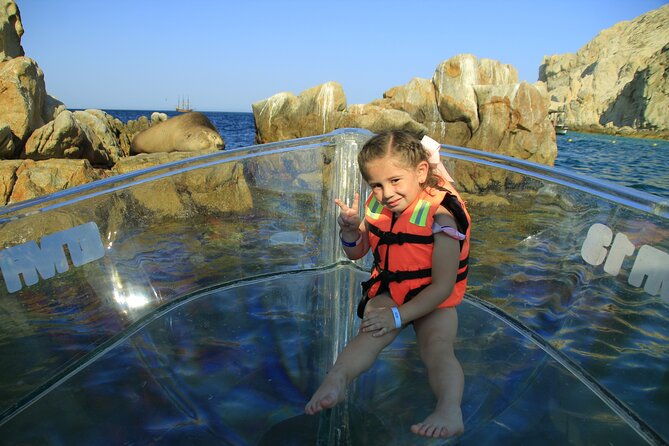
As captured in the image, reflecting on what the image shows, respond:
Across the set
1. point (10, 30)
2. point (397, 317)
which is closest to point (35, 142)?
point (10, 30)

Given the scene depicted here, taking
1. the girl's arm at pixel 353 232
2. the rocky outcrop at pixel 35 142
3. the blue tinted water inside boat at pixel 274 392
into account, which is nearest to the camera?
the blue tinted water inside boat at pixel 274 392

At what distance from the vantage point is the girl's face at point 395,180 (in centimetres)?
158

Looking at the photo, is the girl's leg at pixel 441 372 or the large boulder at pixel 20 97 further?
the large boulder at pixel 20 97

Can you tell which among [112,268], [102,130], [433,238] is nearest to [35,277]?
[112,268]

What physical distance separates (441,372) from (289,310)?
34.6 inches

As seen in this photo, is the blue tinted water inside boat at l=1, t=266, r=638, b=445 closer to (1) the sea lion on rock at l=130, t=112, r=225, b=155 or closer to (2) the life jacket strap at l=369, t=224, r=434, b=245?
(2) the life jacket strap at l=369, t=224, r=434, b=245

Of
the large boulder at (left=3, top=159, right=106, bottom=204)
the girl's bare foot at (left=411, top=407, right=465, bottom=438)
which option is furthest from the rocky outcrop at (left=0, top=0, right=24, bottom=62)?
the girl's bare foot at (left=411, top=407, right=465, bottom=438)

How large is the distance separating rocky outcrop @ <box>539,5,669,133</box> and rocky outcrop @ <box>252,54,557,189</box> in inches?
1317

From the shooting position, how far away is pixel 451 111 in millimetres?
13320

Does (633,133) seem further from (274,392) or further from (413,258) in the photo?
(274,392)

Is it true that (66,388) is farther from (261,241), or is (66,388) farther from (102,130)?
(102,130)

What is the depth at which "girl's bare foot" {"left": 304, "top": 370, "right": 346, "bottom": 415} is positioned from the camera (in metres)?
1.29

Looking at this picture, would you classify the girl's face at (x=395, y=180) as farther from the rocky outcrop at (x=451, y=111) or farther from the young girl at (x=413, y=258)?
the rocky outcrop at (x=451, y=111)

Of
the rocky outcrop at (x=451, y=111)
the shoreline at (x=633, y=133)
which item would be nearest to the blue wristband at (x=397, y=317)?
the rocky outcrop at (x=451, y=111)
